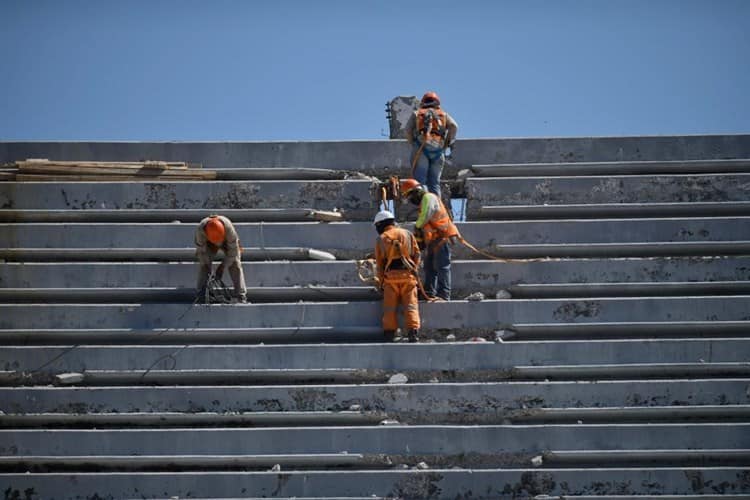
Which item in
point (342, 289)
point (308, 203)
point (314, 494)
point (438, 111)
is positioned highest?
point (438, 111)

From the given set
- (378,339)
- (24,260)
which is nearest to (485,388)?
(378,339)

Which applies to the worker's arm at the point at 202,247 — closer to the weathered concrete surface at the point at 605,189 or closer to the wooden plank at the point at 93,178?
the wooden plank at the point at 93,178

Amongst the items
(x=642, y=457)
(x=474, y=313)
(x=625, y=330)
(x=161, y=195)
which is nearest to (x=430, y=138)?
(x=474, y=313)

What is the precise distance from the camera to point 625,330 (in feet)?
41.5

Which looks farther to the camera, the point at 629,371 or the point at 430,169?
the point at 430,169

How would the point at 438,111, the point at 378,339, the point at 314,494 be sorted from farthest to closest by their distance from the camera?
the point at 438,111
the point at 378,339
the point at 314,494

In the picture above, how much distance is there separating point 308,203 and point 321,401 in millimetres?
2679

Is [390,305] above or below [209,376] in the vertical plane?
above

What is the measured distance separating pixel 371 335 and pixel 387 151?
8.75 ft

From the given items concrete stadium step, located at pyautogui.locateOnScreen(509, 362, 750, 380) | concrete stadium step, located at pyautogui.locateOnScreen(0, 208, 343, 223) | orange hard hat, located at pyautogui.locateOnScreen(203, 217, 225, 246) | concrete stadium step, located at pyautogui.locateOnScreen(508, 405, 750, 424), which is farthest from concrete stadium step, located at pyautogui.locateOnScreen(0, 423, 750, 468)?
concrete stadium step, located at pyautogui.locateOnScreen(0, 208, 343, 223)

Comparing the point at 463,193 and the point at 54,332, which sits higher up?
the point at 463,193

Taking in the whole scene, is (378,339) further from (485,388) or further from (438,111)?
(438,111)

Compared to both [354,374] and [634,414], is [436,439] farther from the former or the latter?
[634,414]

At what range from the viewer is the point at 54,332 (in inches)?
502
